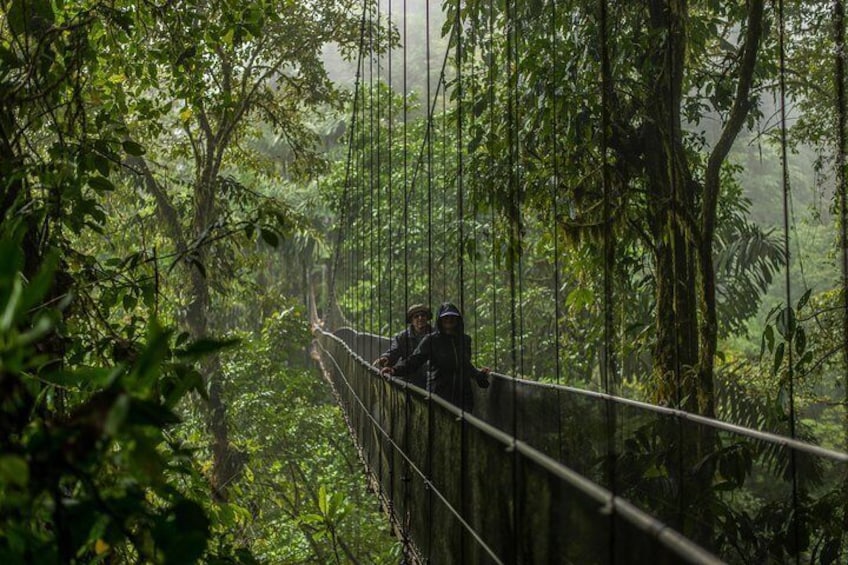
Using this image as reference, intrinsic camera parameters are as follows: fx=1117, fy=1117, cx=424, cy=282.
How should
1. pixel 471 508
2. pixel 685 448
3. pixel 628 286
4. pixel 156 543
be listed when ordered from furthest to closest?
pixel 628 286
pixel 685 448
pixel 471 508
pixel 156 543

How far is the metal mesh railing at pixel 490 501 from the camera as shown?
1.22 m

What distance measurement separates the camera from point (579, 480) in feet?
4.48

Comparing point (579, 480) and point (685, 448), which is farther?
point (685, 448)

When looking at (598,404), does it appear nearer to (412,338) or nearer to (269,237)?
(269,237)

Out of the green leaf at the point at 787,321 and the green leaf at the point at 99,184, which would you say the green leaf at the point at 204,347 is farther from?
the green leaf at the point at 787,321

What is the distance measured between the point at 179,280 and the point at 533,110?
6.69 metres

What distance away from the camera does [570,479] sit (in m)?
1.42

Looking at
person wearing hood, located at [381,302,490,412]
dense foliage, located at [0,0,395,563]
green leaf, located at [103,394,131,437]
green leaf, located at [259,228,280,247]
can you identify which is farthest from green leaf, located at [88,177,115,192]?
person wearing hood, located at [381,302,490,412]

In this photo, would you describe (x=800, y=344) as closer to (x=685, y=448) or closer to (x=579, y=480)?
(x=685, y=448)

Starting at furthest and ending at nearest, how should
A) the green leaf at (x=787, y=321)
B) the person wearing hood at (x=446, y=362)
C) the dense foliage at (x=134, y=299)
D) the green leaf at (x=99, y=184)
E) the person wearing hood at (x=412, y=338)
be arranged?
the person wearing hood at (x=412, y=338) → the person wearing hood at (x=446, y=362) → the green leaf at (x=787, y=321) → the green leaf at (x=99, y=184) → the dense foliage at (x=134, y=299)

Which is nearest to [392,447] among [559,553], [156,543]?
[559,553]

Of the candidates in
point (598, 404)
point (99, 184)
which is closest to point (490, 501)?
point (99, 184)

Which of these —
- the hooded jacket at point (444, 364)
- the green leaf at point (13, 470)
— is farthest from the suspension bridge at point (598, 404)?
the green leaf at point (13, 470)

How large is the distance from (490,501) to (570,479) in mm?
801
